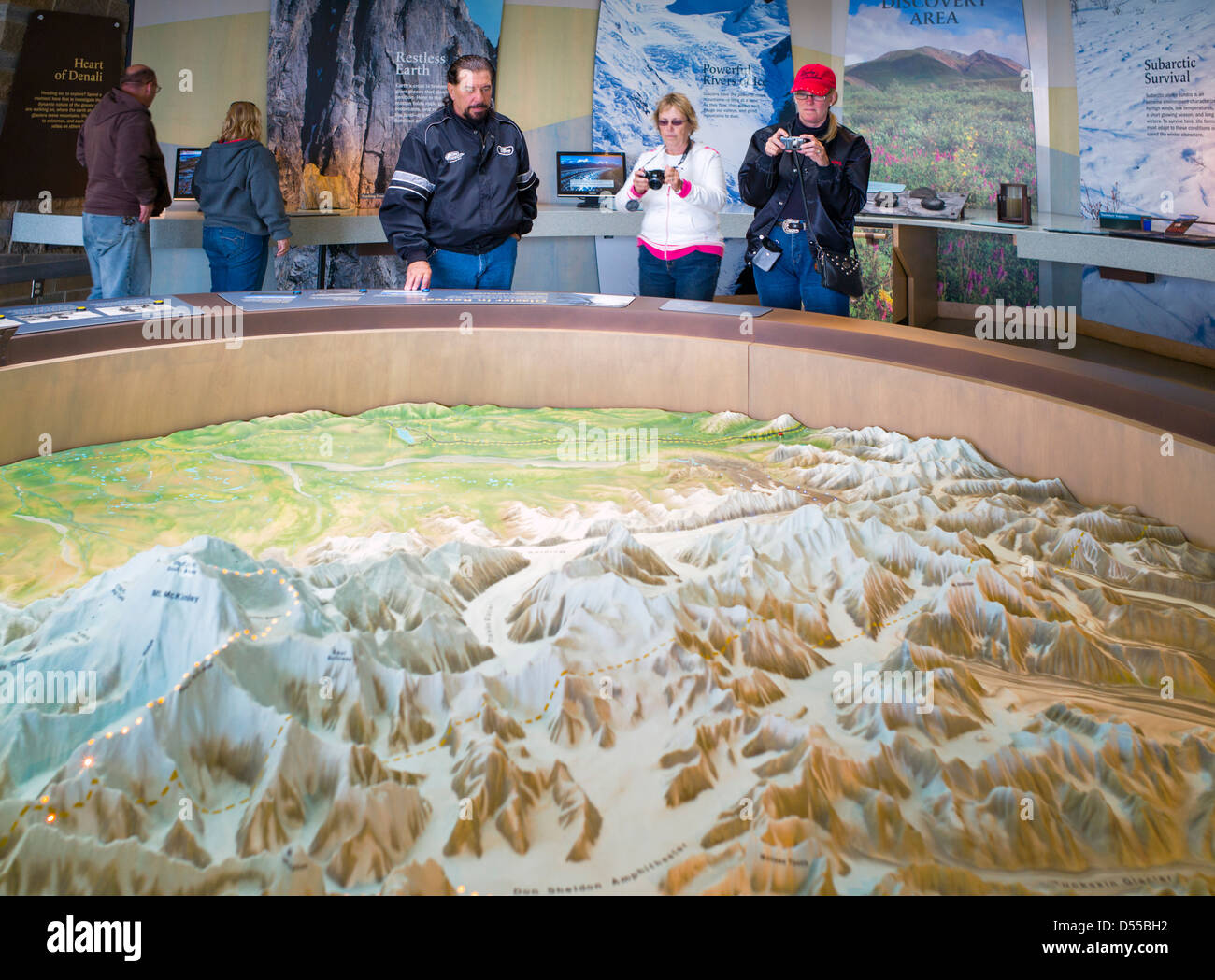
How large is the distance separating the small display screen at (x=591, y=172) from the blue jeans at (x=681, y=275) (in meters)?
3.24

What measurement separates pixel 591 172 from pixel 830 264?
3.90 m

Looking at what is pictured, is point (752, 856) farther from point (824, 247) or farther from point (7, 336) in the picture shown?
point (824, 247)

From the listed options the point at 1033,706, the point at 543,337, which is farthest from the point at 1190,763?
the point at 543,337

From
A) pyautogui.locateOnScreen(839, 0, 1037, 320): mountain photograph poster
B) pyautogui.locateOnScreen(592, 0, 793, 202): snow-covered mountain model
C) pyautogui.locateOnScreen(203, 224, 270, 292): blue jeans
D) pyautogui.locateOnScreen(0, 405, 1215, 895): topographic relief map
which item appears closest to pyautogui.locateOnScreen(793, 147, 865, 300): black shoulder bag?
pyautogui.locateOnScreen(0, 405, 1215, 895): topographic relief map

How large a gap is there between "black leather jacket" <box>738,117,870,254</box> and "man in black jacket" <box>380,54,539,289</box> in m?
0.78

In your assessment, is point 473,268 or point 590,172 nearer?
point 473,268

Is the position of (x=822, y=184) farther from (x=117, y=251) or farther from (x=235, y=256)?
(x=117, y=251)

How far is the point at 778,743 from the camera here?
4.58 feet

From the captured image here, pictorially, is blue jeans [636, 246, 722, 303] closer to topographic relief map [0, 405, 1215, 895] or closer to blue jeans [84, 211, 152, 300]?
topographic relief map [0, 405, 1215, 895]

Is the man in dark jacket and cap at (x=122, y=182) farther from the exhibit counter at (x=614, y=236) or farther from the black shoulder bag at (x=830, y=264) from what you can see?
the black shoulder bag at (x=830, y=264)

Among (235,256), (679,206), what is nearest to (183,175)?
(235,256)

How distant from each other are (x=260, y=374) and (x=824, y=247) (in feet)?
5.96

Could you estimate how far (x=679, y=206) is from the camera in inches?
146

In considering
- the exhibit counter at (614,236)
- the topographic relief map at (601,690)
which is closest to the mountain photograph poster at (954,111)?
the exhibit counter at (614,236)
